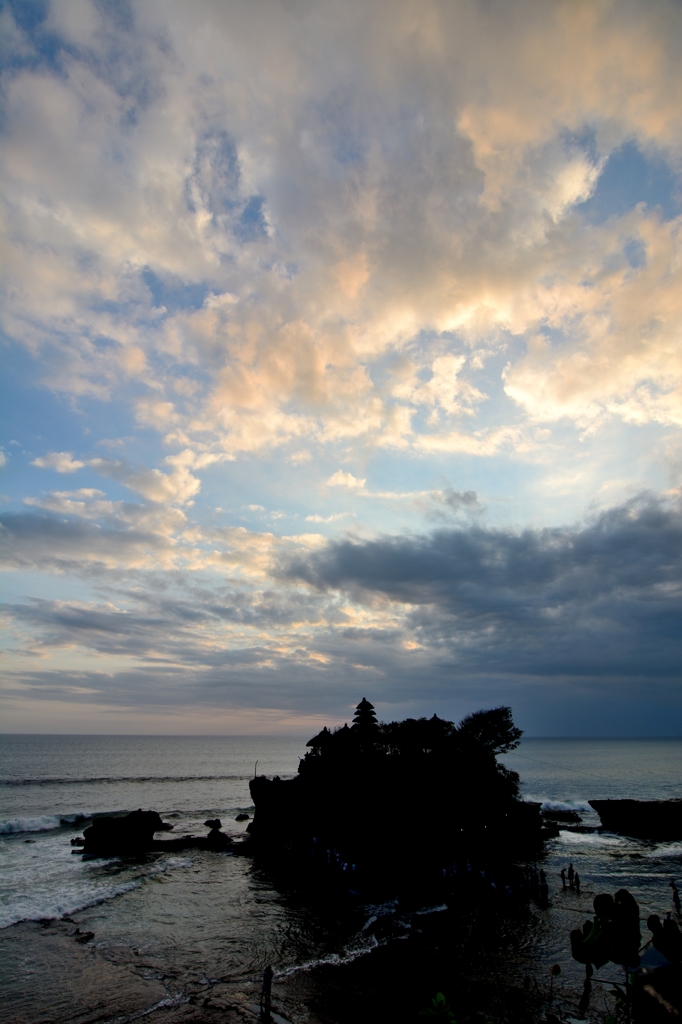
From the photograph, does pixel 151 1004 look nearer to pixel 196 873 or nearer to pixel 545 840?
pixel 196 873

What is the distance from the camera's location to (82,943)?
27.3m

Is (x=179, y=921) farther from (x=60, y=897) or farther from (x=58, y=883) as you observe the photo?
(x=58, y=883)

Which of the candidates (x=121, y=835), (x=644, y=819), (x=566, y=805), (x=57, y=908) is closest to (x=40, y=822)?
(x=121, y=835)

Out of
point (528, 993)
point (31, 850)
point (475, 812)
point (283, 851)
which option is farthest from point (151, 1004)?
point (31, 850)

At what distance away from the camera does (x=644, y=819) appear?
62.4 m

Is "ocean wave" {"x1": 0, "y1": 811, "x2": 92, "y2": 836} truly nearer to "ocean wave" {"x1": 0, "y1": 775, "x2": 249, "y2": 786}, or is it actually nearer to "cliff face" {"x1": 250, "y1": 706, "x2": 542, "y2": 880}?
"cliff face" {"x1": 250, "y1": 706, "x2": 542, "y2": 880}

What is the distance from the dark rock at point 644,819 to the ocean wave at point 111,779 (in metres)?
87.4

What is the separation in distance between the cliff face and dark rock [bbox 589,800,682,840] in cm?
1530

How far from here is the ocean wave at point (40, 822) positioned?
57.7 m

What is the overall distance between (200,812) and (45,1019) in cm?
6276

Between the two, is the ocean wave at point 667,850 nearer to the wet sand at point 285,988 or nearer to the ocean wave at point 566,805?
the ocean wave at point 566,805

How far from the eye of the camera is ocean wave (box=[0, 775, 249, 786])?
3733 inches

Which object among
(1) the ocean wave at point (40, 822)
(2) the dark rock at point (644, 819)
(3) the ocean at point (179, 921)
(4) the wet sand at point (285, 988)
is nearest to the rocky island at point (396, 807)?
(3) the ocean at point (179, 921)

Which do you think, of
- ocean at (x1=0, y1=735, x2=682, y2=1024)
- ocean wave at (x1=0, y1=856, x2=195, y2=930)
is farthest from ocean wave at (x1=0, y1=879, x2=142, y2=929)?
ocean at (x1=0, y1=735, x2=682, y2=1024)
